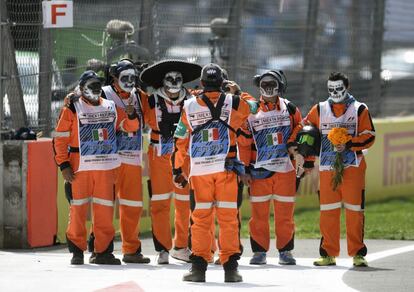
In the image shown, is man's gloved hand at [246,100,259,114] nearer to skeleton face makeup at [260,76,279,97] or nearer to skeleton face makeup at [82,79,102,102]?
skeleton face makeup at [260,76,279,97]

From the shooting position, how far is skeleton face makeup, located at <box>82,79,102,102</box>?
12227 mm

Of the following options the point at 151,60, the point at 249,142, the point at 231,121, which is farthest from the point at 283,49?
the point at 231,121

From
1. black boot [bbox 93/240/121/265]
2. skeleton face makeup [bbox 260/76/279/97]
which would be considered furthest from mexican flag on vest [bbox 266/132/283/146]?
black boot [bbox 93/240/121/265]

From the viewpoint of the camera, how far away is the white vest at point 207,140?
438 inches

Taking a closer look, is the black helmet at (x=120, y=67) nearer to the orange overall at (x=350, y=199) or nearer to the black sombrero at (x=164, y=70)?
the black sombrero at (x=164, y=70)

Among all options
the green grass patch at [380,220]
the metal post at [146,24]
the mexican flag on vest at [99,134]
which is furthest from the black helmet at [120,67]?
the green grass patch at [380,220]

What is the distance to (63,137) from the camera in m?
12.2

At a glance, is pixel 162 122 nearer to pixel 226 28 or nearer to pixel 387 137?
pixel 226 28

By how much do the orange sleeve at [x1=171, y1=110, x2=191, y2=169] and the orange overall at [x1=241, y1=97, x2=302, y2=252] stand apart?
1553 mm

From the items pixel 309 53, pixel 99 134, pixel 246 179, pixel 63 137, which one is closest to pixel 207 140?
pixel 246 179

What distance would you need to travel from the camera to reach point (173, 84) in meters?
12.6

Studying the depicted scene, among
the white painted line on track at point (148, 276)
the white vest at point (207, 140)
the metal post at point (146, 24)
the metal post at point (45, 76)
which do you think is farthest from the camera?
the metal post at point (146, 24)

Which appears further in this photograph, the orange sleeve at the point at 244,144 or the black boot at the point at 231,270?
the orange sleeve at the point at 244,144

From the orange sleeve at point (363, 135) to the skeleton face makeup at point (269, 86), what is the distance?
87 centimetres
